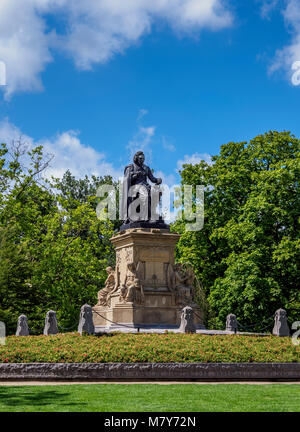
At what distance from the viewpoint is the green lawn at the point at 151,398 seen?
1112 cm

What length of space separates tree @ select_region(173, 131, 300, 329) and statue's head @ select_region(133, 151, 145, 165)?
11.2m

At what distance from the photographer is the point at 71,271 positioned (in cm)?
3625

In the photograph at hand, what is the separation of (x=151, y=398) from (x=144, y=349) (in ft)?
14.8

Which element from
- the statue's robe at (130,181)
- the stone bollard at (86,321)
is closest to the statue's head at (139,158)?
the statue's robe at (130,181)

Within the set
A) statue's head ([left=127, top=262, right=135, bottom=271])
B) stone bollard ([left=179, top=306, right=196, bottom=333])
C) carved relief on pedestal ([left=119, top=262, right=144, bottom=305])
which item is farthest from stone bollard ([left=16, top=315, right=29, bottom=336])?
stone bollard ([left=179, top=306, right=196, bottom=333])

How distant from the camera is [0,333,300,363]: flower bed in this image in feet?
53.5

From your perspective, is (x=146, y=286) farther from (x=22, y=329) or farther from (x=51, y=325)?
(x=22, y=329)

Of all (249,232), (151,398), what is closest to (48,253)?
(249,232)

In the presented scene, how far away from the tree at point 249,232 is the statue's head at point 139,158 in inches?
440

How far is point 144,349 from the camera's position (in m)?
16.7

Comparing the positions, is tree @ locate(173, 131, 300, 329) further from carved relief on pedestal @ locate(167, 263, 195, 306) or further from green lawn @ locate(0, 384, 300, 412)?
green lawn @ locate(0, 384, 300, 412)

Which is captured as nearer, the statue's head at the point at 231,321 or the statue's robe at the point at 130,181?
the statue's head at the point at 231,321

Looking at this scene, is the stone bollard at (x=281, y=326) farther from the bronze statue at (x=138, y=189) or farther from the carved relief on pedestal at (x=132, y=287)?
the bronze statue at (x=138, y=189)

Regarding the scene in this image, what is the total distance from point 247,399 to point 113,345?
5.61 m
